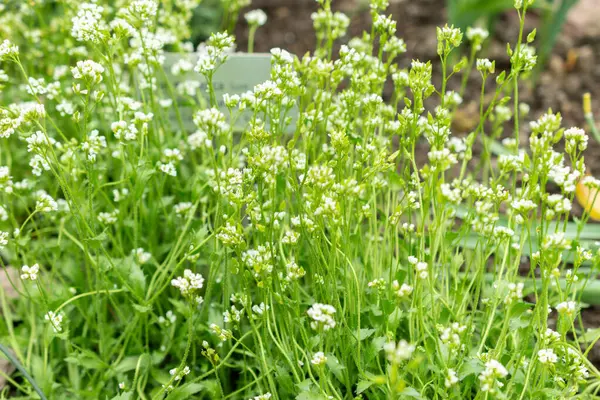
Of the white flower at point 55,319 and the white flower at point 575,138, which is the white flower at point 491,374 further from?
the white flower at point 55,319

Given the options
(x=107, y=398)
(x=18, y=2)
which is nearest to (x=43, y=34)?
(x=18, y=2)

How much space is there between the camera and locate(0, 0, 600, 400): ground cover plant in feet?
4.46

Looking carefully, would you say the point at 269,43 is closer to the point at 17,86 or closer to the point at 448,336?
the point at 17,86

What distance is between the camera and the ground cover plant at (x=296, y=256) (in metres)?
1.36

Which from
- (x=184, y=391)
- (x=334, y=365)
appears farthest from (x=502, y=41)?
(x=184, y=391)

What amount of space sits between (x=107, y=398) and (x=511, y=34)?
9.79 ft

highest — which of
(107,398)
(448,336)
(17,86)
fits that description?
(17,86)

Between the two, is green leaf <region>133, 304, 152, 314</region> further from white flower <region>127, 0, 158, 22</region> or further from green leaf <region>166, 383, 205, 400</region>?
white flower <region>127, 0, 158, 22</region>

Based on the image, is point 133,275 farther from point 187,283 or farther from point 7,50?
point 7,50

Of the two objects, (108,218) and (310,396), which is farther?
(108,218)

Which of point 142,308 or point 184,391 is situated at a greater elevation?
point 142,308

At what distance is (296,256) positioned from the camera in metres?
1.59

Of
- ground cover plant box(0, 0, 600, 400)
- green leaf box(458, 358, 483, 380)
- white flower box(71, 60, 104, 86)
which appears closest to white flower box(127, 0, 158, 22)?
ground cover plant box(0, 0, 600, 400)

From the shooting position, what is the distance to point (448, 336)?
4.07 feet
